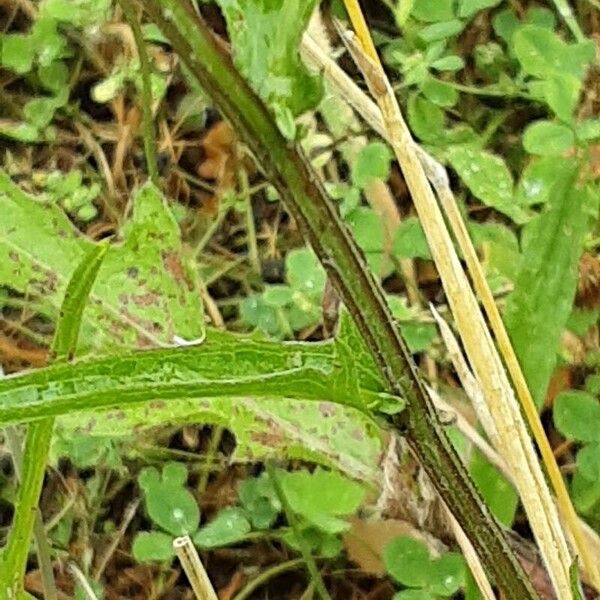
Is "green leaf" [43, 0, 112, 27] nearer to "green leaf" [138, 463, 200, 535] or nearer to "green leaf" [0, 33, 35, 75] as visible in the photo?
"green leaf" [0, 33, 35, 75]

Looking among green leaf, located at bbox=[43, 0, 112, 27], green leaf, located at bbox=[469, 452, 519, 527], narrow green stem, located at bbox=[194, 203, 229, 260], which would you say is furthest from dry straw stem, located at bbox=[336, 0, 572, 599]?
green leaf, located at bbox=[43, 0, 112, 27]

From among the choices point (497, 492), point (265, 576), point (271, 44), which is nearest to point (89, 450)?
point (265, 576)

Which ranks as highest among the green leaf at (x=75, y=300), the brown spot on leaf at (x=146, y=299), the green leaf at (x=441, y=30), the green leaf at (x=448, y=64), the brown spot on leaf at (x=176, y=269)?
the green leaf at (x=75, y=300)

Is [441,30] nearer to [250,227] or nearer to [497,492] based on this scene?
[250,227]

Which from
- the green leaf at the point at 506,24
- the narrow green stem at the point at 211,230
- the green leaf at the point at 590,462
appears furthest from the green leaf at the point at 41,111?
the green leaf at the point at 590,462

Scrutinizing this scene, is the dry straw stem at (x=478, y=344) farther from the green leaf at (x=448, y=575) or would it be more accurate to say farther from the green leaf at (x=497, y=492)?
the green leaf at (x=448, y=575)

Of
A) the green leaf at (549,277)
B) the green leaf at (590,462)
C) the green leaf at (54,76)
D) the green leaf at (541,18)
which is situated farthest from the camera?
the green leaf at (54,76)
